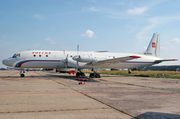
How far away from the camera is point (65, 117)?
5.37m

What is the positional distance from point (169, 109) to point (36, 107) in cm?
518

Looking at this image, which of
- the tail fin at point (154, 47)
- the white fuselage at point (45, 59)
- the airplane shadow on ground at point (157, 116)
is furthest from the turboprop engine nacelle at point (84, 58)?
the airplane shadow on ground at point (157, 116)

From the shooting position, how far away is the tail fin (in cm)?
3427

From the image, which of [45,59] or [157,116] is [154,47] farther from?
[157,116]

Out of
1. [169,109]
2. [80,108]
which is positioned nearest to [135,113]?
[169,109]

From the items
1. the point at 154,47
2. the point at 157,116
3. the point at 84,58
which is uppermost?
the point at 154,47

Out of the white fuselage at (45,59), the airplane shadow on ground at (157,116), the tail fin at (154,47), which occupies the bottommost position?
the airplane shadow on ground at (157,116)

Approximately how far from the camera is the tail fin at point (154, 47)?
112 feet

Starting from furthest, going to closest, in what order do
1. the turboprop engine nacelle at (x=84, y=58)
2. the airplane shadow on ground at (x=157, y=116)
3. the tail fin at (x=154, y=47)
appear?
the tail fin at (x=154, y=47) → the turboprop engine nacelle at (x=84, y=58) → the airplane shadow on ground at (x=157, y=116)

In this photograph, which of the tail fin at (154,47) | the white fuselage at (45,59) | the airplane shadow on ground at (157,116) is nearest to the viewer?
the airplane shadow on ground at (157,116)

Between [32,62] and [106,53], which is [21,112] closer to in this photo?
[32,62]

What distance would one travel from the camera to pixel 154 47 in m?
34.6

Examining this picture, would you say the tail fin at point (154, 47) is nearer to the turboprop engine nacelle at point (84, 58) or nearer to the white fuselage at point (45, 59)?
the white fuselage at point (45, 59)

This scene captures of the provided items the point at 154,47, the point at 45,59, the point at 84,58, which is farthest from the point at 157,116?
the point at 154,47
